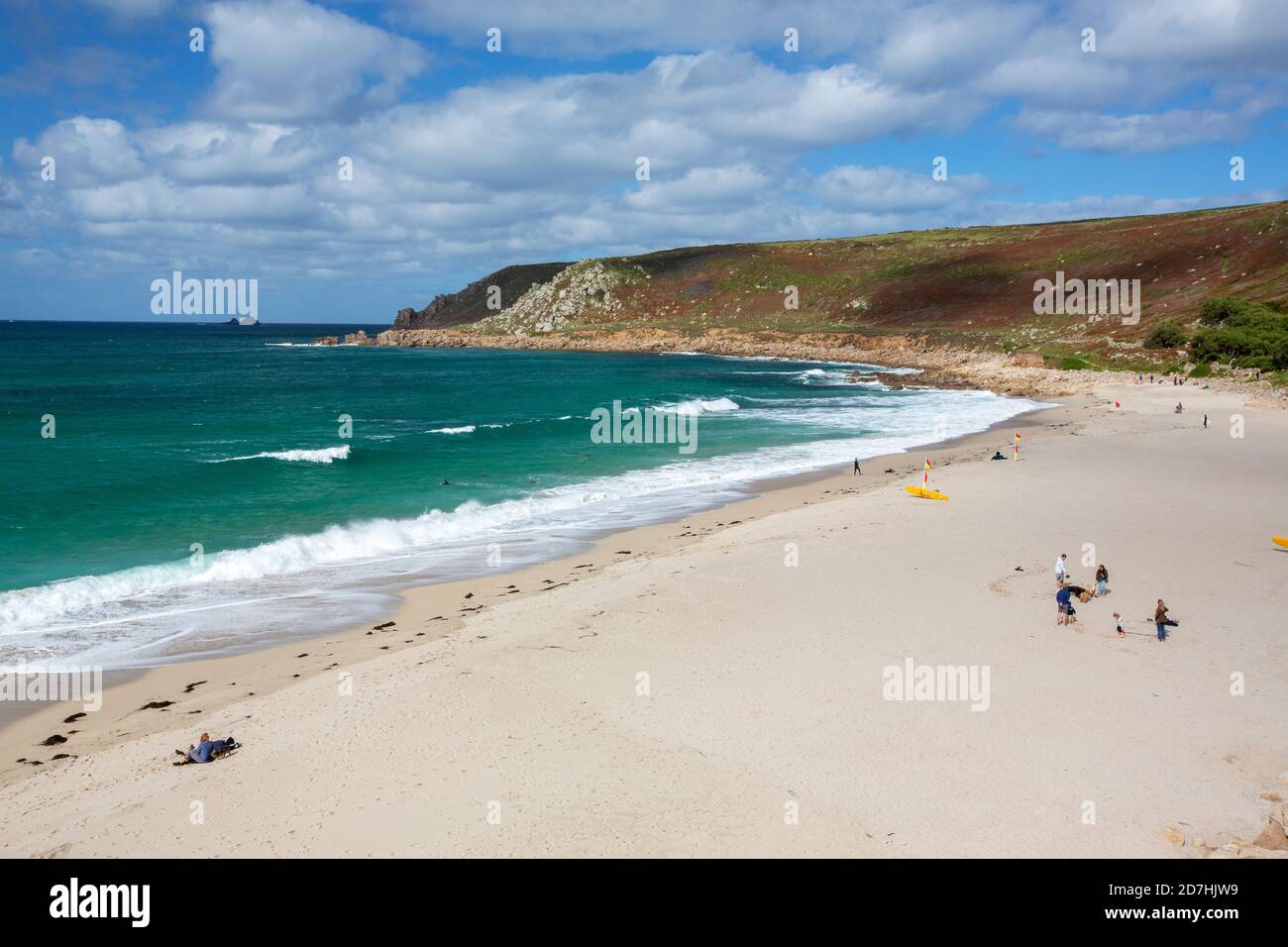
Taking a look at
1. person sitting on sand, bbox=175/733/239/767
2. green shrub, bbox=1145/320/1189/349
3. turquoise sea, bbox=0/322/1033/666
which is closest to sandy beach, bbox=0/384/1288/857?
person sitting on sand, bbox=175/733/239/767

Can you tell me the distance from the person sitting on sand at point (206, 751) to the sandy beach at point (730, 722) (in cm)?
16

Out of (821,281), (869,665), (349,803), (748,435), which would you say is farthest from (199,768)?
(821,281)

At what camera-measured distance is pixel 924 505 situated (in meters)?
23.0

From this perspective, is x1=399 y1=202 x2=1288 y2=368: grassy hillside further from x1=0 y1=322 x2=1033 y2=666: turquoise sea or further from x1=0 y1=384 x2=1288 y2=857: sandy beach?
x1=0 y1=384 x2=1288 y2=857: sandy beach

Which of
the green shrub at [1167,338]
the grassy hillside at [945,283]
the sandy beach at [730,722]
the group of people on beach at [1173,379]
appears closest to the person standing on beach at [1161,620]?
the sandy beach at [730,722]

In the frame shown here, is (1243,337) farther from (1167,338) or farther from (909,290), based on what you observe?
(909,290)

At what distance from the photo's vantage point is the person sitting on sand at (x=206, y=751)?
9898mm

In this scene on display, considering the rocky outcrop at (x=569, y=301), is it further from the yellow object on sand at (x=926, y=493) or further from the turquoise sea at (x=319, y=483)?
the yellow object on sand at (x=926, y=493)

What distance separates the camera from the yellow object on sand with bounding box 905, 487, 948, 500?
77.5 ft

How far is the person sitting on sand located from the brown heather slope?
2527 inches

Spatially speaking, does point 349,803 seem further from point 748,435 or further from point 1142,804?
point 748,435

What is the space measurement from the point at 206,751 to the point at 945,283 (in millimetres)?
115055

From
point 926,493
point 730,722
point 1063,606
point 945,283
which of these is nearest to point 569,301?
point 945,283

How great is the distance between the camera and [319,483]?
28578mm
